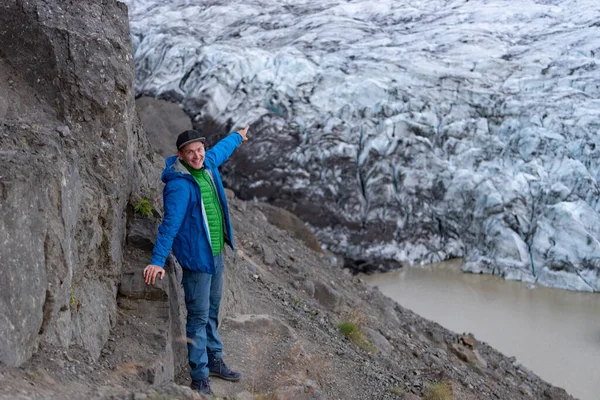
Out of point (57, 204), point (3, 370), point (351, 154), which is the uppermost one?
point (57, 204)

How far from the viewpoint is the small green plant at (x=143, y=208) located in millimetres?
3699

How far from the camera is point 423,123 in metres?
13.9

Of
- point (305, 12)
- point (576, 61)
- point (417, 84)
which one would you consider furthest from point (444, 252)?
point (305, 12)

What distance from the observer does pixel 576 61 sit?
46.4 feet

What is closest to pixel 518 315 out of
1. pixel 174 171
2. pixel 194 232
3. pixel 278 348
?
pixel 278 348

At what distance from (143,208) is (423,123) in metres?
10.9

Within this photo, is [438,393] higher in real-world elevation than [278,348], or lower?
lower

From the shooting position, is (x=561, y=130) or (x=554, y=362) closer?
(x=554, y=362)

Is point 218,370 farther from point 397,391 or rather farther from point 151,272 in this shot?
point 397,391

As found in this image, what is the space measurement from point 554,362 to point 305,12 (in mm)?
12758

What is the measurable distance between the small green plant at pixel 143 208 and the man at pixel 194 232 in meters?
0.60

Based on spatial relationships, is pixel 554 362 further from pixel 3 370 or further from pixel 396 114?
→ pixel 3 370

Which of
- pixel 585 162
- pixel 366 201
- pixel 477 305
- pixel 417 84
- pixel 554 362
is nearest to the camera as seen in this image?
pixel 554 362

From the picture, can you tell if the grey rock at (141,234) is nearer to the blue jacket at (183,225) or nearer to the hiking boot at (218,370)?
the blue jacket at (183,225)
